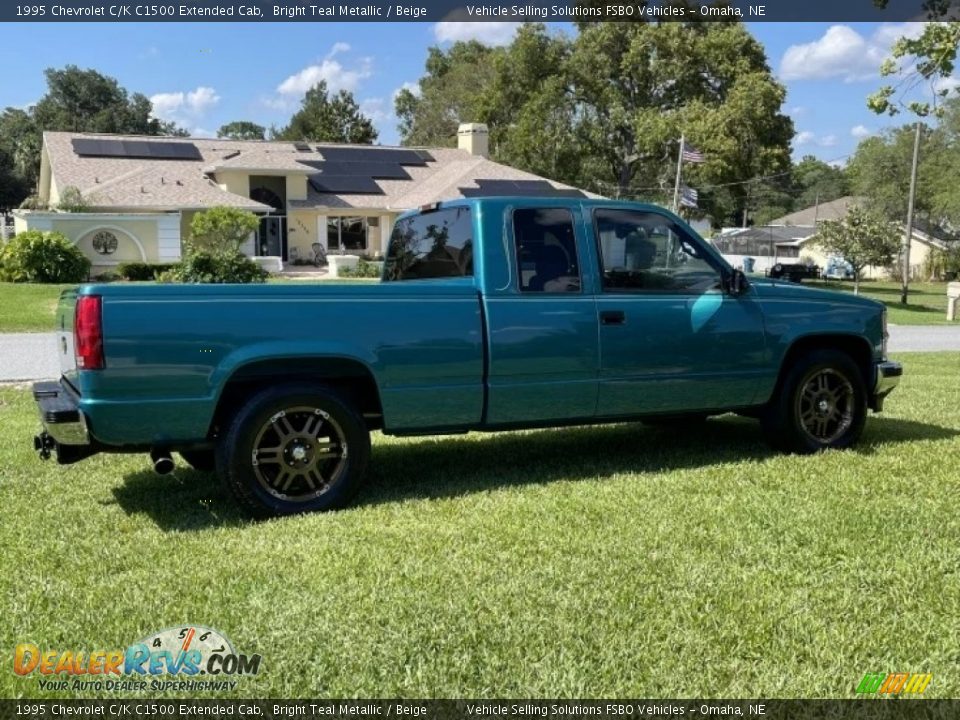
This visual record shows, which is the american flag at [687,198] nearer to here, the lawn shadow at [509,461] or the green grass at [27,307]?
the green grass at [27,307]

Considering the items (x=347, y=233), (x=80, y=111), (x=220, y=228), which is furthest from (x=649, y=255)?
(x=80, y=111)

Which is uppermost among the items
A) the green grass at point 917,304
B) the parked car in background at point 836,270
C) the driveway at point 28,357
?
the parked car in background at point 836,270

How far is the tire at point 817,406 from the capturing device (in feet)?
21.4

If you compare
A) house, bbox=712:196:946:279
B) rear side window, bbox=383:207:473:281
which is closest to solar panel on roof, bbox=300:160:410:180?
house, bbox=712:196:946:279

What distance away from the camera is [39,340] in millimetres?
16281

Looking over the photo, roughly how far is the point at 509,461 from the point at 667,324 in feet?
5.00

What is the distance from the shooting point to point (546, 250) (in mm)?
5883

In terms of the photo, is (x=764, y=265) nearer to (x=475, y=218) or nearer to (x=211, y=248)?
(x=211, y=248)

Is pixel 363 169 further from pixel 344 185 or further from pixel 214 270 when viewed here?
pixel 214 270

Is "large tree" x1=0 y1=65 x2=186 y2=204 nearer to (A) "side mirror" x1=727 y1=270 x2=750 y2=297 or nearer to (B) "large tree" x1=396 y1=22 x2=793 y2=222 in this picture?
(B) "large tree" x1=396 y1=22 x2=793 y2=222

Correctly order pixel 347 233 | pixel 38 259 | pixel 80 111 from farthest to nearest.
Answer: pixel 80 111, pixel 347 233, pixel 38 259

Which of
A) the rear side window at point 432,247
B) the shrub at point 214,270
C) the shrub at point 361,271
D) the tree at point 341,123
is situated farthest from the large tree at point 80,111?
the rear side window at point 432,247

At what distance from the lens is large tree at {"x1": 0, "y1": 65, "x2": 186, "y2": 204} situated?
251 feet

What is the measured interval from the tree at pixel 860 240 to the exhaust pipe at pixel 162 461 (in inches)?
1417
